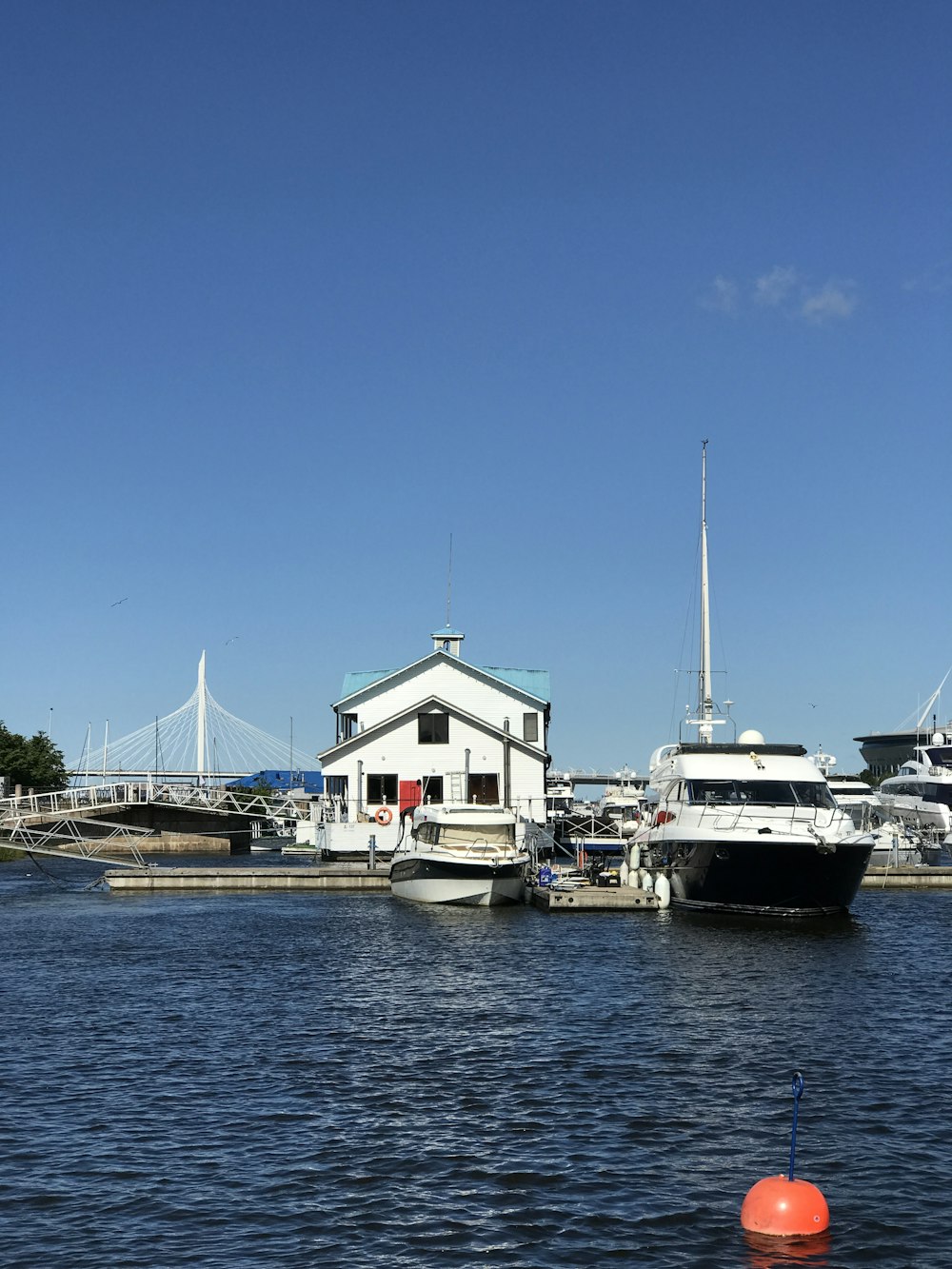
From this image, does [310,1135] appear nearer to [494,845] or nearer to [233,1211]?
[233,1211]

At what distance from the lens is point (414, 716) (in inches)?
2778

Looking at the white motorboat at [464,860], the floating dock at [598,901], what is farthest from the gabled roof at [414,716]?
the floating dock at [598,901]

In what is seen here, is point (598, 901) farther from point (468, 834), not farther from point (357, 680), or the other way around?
point (357, 680)

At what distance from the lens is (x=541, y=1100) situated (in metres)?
20.1

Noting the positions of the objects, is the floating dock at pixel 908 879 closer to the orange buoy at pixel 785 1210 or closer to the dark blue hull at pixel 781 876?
the dark blue hull at pixel 781 876

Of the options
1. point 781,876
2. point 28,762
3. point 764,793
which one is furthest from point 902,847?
point 28,762

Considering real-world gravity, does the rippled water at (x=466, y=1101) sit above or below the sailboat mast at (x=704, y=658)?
below

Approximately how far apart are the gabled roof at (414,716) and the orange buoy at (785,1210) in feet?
183

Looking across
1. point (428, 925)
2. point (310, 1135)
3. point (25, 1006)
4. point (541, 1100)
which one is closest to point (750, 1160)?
point (541, 1100)

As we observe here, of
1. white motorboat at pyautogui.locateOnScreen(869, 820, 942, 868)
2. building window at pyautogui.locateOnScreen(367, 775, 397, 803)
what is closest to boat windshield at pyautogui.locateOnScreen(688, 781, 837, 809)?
white motorboat at pyautogui.locateOnScreen(869, 820, 942, 868)

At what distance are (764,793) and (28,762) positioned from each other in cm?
8360

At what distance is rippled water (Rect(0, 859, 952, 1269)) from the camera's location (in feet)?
47.4

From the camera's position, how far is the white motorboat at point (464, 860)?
158ft

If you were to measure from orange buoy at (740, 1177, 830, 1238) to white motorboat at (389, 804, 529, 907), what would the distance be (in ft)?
110
